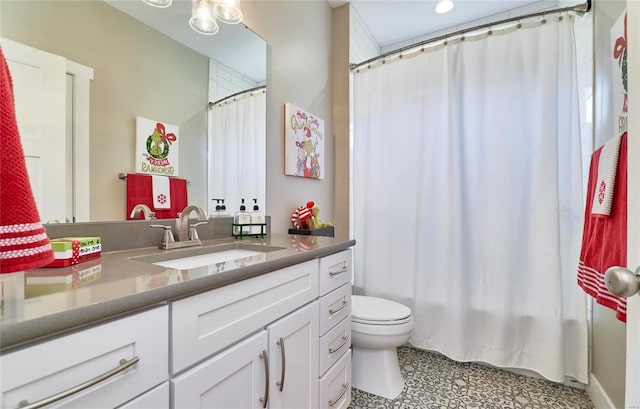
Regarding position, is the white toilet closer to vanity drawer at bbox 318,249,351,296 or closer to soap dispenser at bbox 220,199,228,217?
vanity drawer at bbox 318,249,351,296

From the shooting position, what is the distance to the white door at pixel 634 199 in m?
0.53

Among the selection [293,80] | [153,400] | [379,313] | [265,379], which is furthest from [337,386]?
[293,80]

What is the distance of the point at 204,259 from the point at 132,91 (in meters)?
0.70

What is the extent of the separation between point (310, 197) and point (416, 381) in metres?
1.34

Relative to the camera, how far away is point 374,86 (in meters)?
2.21

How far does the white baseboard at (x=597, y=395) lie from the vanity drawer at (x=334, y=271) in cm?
136

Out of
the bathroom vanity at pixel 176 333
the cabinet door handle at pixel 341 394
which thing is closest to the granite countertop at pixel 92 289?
the bathroom vanity at pixel 176 333

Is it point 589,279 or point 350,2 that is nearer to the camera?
point 589,279

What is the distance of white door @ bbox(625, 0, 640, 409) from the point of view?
20.8 inches

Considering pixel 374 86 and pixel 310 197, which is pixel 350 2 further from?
pixel 310 197

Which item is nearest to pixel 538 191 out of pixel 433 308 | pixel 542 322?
pixel 542 322

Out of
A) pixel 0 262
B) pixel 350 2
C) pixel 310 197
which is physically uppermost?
pixel 350 2

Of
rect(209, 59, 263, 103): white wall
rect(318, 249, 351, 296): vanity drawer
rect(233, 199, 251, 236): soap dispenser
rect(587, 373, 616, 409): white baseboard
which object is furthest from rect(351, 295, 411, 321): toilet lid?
rect(209, 59, 263, 103): white wall

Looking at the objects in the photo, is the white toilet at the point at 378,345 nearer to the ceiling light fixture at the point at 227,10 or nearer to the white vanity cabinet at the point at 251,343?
the white vanity cabinet at the point at 251,343
